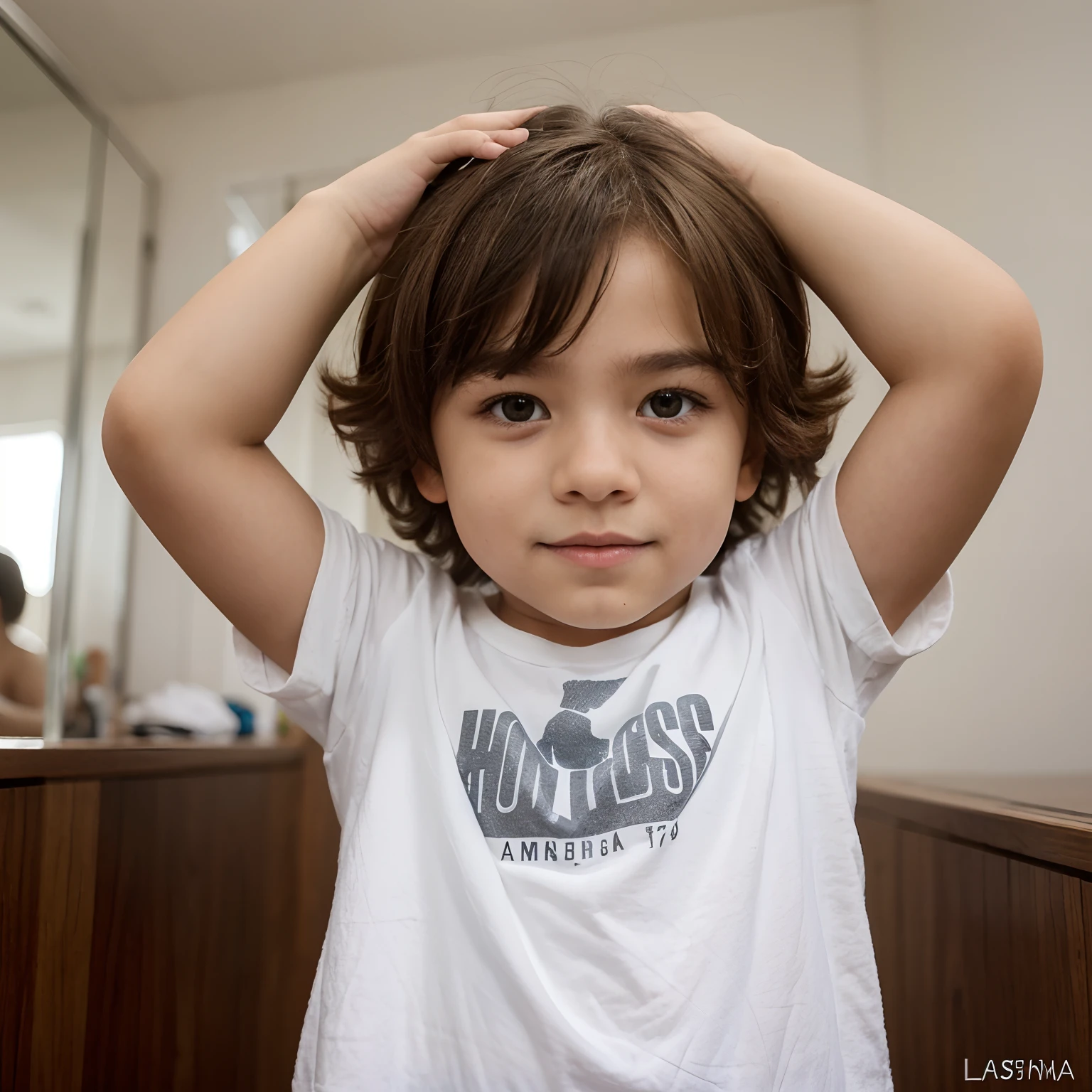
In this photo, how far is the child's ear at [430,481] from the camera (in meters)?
0.69

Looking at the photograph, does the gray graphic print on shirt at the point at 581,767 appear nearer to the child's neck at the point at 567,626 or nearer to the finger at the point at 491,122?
the child's neck at the point at 567,626

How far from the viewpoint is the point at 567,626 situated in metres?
0.67

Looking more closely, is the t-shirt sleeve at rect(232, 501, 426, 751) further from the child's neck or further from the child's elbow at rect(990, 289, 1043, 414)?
the child's elbow at rect(990, 289, 1043, 414)

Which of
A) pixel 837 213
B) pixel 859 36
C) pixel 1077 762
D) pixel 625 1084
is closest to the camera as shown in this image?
pixel 625 1084

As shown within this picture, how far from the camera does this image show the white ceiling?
4.34 feet

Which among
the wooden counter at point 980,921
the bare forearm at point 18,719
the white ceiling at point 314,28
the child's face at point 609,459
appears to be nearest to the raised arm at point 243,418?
the child's face at point 609,459

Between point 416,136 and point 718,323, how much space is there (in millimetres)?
285

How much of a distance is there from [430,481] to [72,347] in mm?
1174

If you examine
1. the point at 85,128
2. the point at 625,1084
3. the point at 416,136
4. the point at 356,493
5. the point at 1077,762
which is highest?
the point at 85,128

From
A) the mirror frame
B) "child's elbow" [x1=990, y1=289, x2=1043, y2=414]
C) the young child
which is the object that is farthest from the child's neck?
the mirror frame

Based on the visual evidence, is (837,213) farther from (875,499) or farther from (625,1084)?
(625,1084)

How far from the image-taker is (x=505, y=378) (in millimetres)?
566

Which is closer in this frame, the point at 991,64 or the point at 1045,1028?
the point at 1045,1028

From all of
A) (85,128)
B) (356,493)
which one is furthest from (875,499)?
(85,128)
